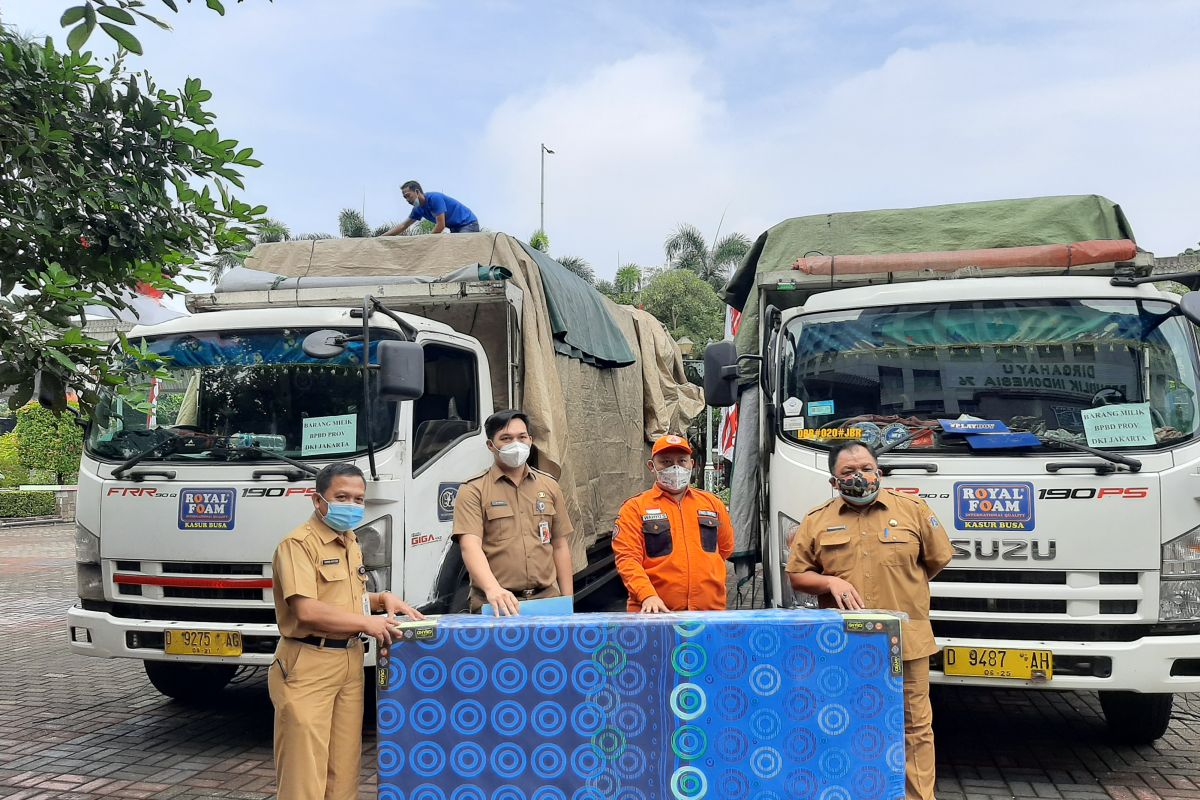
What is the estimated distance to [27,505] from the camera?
2041 centimetres

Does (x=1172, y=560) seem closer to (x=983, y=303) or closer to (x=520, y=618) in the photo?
(x=983, y=303)

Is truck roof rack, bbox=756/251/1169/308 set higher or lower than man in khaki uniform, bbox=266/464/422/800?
higher

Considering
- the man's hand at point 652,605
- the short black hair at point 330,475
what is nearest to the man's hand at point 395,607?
the short black hair at point 330,475

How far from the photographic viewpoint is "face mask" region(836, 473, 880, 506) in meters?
3.96

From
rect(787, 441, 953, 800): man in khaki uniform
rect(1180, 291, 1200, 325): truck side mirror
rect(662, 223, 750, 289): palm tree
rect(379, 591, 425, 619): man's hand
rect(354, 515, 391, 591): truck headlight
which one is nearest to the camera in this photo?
rect(379, 591, 425, 619): man's hand

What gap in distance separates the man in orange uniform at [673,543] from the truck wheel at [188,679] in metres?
3.11

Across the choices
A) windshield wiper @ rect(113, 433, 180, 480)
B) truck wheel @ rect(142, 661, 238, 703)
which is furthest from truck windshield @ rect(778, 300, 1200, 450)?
truck wheel @ rect(142, 661, 238, 703)

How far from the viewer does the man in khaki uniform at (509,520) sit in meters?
4.31

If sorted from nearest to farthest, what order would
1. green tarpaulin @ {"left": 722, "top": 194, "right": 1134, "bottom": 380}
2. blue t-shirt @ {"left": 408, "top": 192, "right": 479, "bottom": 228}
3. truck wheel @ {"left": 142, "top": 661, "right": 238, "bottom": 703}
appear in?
green tarpaulin @ {"left": 722, "top": 194, "right": 1134, "bottom": 380} → truck wheel @ {"left": 142, "top": 661, "right": 238, "bottom": 703} → blue t-shirt @ {"left": 408, "top": 192, "right": 479, "bottom": 228}

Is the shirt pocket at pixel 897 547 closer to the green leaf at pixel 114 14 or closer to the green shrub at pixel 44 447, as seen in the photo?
the green leaf at pixel 114 14

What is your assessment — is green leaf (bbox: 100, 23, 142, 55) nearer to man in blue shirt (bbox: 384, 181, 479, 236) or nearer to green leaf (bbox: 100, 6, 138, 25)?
green leaf (bbox: 100, 6, 138, 25)

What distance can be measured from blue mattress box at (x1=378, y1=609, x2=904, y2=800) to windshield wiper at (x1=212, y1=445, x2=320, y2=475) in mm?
2151

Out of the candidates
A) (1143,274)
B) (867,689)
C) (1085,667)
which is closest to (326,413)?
(867,689)

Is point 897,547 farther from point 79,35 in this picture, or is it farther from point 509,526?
point 79,35
